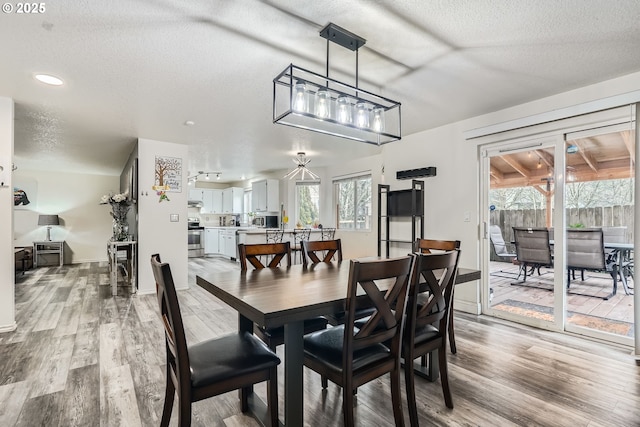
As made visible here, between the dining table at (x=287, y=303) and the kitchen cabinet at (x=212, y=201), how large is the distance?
8.11 metres

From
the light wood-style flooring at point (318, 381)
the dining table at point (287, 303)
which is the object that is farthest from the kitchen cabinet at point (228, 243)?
the dining table at point (287, 303)

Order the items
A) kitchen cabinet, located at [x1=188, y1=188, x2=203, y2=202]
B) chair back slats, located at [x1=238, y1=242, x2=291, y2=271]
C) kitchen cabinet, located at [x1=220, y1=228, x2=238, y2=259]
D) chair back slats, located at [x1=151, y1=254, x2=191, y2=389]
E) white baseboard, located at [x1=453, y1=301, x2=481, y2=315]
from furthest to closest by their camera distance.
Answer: kitchen cabinet, located at [x1=188, y1=188, x2=203, y2=202] < kitchen cabinet, located at [x1=220, y1=228, x2=238, y2=259] < white baseboard, located at [x1=453, y1=301, x2=481, y2=315] < chair back slats, located at [x1=238, y1=242, x2=291, y2=271] < chair back slats, located at [x1=151, y1=254, x2=191, y2=389]

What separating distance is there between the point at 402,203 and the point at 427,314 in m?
2.80

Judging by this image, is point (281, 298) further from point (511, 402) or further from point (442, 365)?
point (511, 402)

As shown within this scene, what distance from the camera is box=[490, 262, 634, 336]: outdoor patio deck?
3.04 metres

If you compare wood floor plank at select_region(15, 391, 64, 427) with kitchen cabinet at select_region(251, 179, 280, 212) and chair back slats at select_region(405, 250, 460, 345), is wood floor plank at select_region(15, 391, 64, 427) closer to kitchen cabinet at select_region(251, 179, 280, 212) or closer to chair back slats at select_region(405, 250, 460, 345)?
chair back slats at select_region(405, 250, 460, 345)

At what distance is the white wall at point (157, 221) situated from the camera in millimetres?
4629

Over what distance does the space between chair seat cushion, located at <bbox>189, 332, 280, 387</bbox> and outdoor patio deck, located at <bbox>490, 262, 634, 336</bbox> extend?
3.15 metres

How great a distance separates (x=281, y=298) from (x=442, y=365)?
44.7 inches

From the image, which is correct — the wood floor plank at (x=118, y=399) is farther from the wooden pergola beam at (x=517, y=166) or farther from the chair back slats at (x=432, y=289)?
the wooden pergola beam at (x=517, y=166)

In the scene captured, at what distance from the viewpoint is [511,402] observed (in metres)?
1.94

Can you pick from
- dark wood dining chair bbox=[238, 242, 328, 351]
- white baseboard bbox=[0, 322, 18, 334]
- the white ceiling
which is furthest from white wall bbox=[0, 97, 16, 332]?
dark wood dining chair bbox=[238, 242, 328, 351]

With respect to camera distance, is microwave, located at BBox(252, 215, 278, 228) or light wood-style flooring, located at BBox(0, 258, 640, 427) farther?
microwave, located at BBox(252, 215, 278, 228)

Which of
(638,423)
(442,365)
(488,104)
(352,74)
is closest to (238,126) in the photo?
(352,74)
